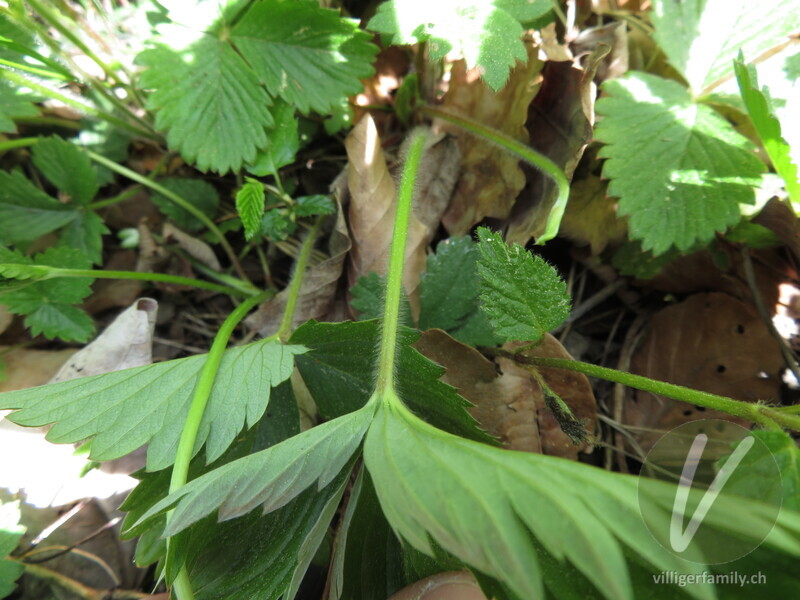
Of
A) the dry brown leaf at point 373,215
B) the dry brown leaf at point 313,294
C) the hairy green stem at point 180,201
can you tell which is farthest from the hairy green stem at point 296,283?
the hairy green stem at point 180,201

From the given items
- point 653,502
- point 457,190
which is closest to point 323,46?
point 457,190

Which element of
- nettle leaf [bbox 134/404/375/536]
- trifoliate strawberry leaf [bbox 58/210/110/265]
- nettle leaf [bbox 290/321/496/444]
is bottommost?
nettle leaf [bbox 134/404/375/536]

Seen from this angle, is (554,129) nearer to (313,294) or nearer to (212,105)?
(313,294)

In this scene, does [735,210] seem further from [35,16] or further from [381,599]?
[35,16]

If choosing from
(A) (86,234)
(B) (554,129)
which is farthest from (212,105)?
(B) (554,129)

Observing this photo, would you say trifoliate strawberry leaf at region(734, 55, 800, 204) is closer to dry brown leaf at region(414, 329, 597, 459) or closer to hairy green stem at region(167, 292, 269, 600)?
dry brown leaf at region(414, 329, 597, 459)

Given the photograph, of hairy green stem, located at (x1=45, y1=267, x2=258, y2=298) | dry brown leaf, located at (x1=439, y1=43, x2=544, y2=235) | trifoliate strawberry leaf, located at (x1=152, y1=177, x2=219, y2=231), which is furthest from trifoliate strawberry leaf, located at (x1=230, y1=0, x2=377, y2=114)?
hairy green stem, located at (x1=45, y1=267, x2=258, y2=298)
